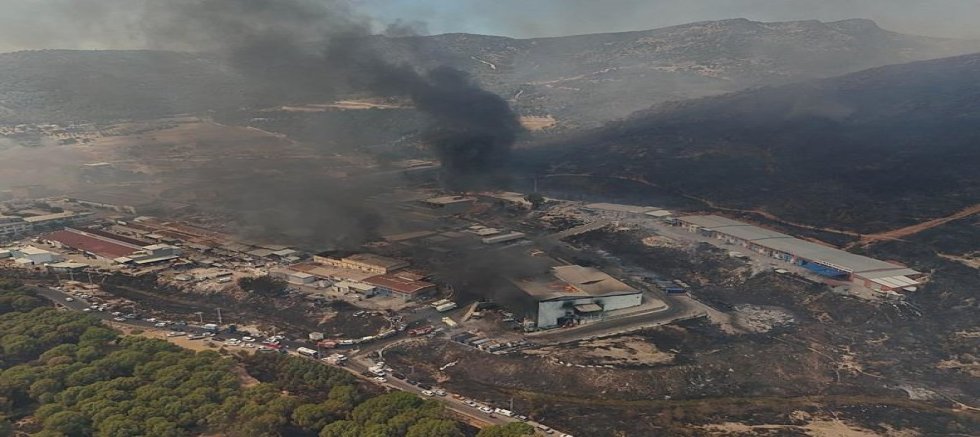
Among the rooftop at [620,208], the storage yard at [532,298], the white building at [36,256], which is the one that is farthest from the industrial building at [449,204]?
the white building at [36,256]

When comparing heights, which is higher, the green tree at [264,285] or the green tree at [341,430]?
the green tree at [264,285]

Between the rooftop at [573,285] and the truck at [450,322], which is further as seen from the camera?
the rooftop at [573,285]

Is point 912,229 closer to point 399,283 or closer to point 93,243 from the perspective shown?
point 399,283

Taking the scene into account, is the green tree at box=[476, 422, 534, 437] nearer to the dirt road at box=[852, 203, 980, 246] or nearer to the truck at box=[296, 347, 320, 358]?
the truck at box=[296, 347, 320, 358]

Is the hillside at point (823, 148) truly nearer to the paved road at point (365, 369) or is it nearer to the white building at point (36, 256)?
the paved road at point (365, 369)

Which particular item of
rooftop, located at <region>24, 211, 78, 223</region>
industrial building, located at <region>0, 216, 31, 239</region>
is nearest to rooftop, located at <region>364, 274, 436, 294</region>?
rooftop, located at <region>24, 211, 78, 223</region>

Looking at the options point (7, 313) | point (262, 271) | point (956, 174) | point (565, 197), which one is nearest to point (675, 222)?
point (565, 197)
